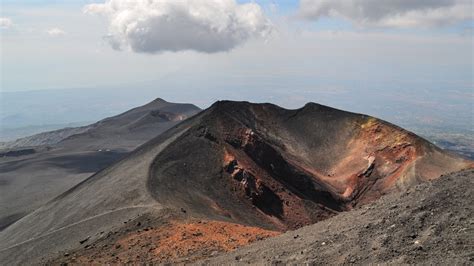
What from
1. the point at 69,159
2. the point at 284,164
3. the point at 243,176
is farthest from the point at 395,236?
the point at 69,159

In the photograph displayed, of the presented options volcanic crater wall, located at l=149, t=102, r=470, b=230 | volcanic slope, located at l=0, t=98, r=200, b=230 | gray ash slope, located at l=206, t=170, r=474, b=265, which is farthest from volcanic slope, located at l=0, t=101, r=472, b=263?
volcanic slope, located at l=0, t=98, r=200, b=230

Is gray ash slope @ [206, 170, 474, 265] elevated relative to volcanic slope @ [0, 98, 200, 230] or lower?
elevated

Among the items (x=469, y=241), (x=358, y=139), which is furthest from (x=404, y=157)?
(x=469, y=241)

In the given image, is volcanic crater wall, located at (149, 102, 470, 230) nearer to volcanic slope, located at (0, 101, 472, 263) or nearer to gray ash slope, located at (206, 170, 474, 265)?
volcanic slope, located at (0, 101, 472, 263)

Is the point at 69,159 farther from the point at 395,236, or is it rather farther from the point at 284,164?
the point at 395,236

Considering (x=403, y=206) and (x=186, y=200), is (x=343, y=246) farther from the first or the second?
(x=186, y=200)

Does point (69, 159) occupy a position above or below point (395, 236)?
below
